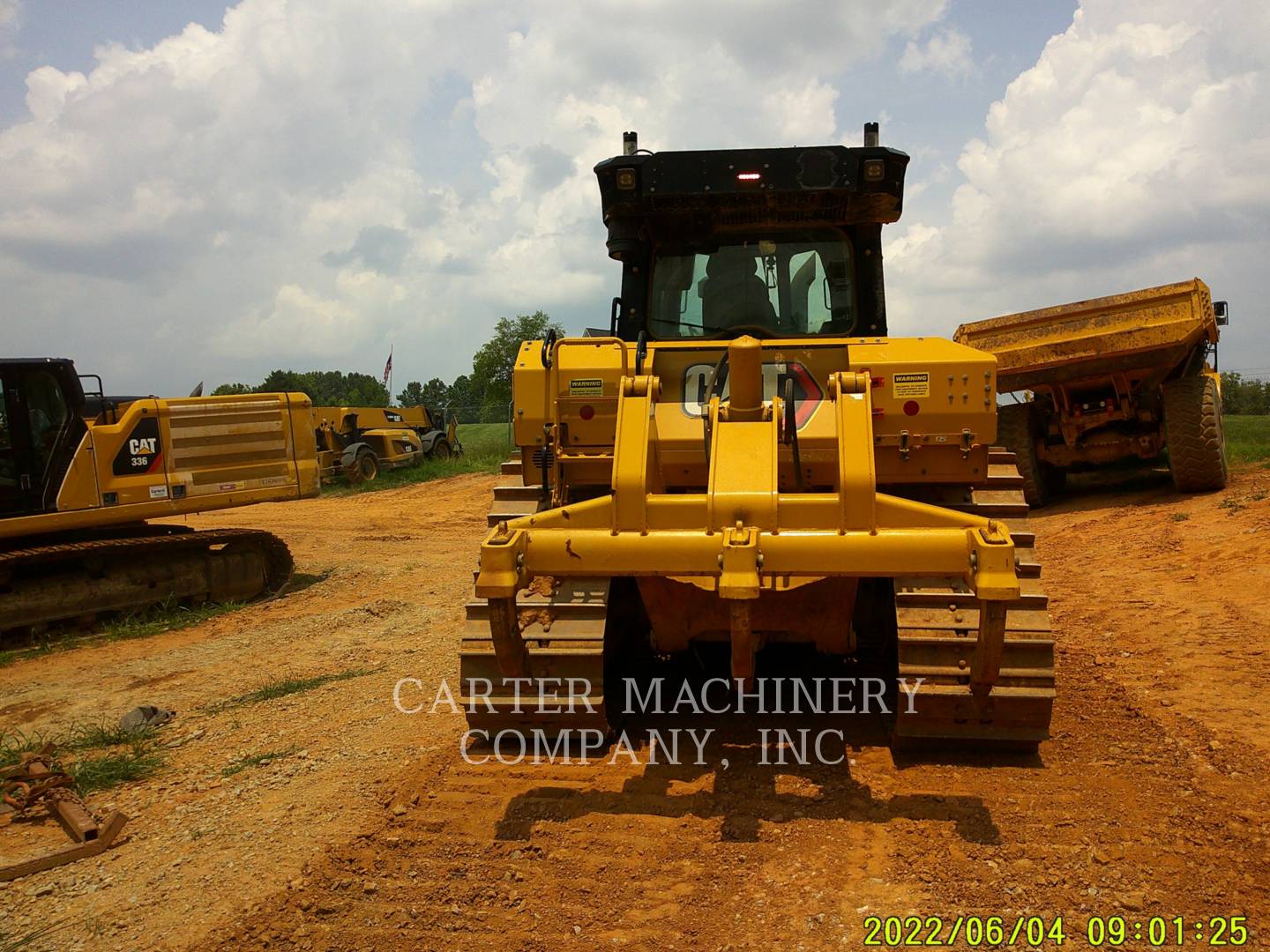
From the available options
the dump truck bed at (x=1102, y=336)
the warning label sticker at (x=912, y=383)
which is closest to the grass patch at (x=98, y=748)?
the warning label sticker at (x=912, y=383)

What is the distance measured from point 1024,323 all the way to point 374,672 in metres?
10.2

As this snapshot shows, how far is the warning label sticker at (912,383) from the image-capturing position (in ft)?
15.7

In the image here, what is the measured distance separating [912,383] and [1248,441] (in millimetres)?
16939

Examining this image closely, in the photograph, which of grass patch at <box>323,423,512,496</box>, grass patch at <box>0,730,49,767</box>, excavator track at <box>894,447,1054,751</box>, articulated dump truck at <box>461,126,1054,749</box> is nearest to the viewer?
articulated dump truck at <box>461,126,1054,749</box>

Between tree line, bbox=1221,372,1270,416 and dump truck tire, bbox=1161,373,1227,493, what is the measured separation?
103 feet

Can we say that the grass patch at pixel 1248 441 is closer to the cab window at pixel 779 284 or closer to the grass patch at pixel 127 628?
the cab window at pixel 779 284

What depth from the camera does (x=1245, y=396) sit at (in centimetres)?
4100

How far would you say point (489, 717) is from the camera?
4.59 m

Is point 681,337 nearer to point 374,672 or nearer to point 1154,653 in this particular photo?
point 374,672

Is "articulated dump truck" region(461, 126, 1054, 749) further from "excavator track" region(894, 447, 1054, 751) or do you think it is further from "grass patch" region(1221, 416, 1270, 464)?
"grass patch" region(1221, 416, 1270, 464)

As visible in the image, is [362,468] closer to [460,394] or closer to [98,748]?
[98,748]

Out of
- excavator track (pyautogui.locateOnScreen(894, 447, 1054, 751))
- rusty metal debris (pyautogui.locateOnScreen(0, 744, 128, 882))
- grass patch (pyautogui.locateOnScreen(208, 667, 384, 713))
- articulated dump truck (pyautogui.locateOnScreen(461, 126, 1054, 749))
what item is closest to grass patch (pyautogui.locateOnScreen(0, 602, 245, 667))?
grass patch (pyautogui.locateOnScreen(208, 667, 384, 713))

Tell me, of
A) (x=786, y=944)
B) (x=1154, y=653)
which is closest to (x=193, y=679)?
(x=786, y=944)

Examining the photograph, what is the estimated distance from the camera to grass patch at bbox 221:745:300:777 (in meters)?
4.92
